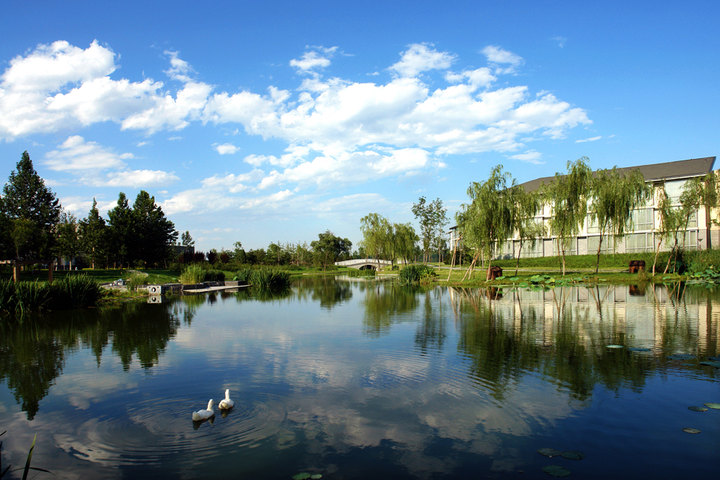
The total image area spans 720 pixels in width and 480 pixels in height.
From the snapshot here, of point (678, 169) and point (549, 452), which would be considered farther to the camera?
point (678, 169)

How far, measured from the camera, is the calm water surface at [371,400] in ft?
13.8

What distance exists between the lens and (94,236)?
4041cm

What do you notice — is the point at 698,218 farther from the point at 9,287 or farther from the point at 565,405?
the point at 9,287

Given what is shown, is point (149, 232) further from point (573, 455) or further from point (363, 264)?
point (573, 455)

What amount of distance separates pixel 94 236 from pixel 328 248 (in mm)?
40040

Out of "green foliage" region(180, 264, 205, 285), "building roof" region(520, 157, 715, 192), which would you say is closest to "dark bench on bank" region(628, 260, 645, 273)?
"building roof" region(520, 157, 715, 192)

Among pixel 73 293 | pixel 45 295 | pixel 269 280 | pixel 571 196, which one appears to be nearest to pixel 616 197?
pixel 571 196

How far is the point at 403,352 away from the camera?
874 centimetres

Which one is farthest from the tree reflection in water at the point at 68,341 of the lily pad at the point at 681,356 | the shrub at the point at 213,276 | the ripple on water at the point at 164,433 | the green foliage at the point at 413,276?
the green foliage at the point at 413,276

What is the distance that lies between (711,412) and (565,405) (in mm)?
1555

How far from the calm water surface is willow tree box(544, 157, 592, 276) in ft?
49.4

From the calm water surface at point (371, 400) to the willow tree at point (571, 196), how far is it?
593 inches

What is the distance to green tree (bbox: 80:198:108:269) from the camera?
4053 centimetres

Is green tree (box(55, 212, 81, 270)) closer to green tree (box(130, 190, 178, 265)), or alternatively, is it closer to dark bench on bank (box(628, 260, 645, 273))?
green tree (box(130, 190, 178, 265))
